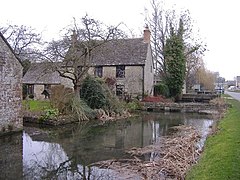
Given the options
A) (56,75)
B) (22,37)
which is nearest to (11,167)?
(56,75)

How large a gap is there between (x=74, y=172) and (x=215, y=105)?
2732cm

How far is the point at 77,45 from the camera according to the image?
81.9ft

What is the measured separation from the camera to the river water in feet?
30.8

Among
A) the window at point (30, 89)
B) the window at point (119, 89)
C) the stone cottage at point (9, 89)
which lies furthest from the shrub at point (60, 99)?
the window at point (30, 89)

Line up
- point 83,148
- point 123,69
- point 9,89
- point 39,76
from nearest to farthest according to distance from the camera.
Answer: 1. point 83,148
2. point 9,89
3. point 39,76
4. point 123,69

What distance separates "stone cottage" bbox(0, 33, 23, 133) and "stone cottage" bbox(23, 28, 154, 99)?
1938 cm

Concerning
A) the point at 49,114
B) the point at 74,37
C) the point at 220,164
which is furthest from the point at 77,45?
the point at 220,164

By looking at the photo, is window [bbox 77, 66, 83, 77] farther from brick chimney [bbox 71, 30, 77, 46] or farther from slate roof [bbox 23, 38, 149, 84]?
slate roof [bbox 23, 38, 149, 84]

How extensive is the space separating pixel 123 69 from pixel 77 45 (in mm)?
13033

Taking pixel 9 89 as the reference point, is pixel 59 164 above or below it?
below

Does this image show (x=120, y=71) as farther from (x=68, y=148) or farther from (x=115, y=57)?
(x=68, y=148)

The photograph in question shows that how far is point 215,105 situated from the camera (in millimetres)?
33781

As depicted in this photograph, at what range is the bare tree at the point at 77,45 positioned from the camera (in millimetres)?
24422

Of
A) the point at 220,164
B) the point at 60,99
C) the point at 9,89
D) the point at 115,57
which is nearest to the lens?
the point at 220,164
